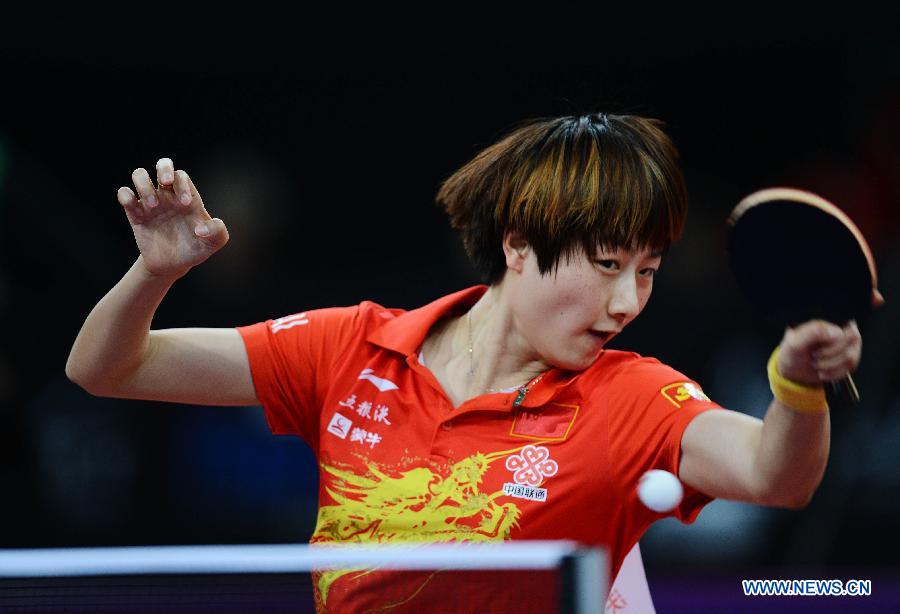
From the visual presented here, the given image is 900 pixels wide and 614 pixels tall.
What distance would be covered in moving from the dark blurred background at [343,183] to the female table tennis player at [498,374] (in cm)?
311

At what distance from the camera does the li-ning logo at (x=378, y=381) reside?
248 cm

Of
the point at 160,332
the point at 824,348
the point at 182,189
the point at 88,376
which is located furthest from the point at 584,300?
the point at 88,376

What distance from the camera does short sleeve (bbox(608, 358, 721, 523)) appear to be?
2141 millimetres

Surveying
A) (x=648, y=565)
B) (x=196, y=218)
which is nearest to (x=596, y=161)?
(x=196, y=218)

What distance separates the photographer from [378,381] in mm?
2494

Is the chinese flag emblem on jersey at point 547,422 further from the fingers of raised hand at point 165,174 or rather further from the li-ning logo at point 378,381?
the fingers of raised hand at point 165,174

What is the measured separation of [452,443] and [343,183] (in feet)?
13.1

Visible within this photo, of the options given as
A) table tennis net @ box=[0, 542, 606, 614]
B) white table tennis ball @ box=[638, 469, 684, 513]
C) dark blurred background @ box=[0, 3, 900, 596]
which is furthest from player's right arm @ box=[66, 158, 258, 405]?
dark blurred background @ box=[0, 3, 900, 596]

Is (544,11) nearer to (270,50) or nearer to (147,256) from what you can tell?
(270,50)

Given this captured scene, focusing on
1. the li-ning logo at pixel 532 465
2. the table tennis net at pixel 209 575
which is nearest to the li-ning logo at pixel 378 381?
the li-ning logo at pixel 532 465

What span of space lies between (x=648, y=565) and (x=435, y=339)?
3046 millimetres

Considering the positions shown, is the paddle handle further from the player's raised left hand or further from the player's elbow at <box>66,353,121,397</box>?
the player's elbow at <box>66,353,121,397</box>

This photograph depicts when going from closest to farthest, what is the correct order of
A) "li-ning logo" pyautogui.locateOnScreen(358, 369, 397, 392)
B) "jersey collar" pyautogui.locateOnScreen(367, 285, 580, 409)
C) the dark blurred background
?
"jersey collar" pyautogui.locateOnScreen(367, 285, 580, 409)
"li-ning logo" pyautogui.locateOnScreen(358, 369, 397, 392)
the dark blurred background

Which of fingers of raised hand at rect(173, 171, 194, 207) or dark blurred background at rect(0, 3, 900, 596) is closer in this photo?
fingers of raised hand at rect(173, 171, 194, 207)
